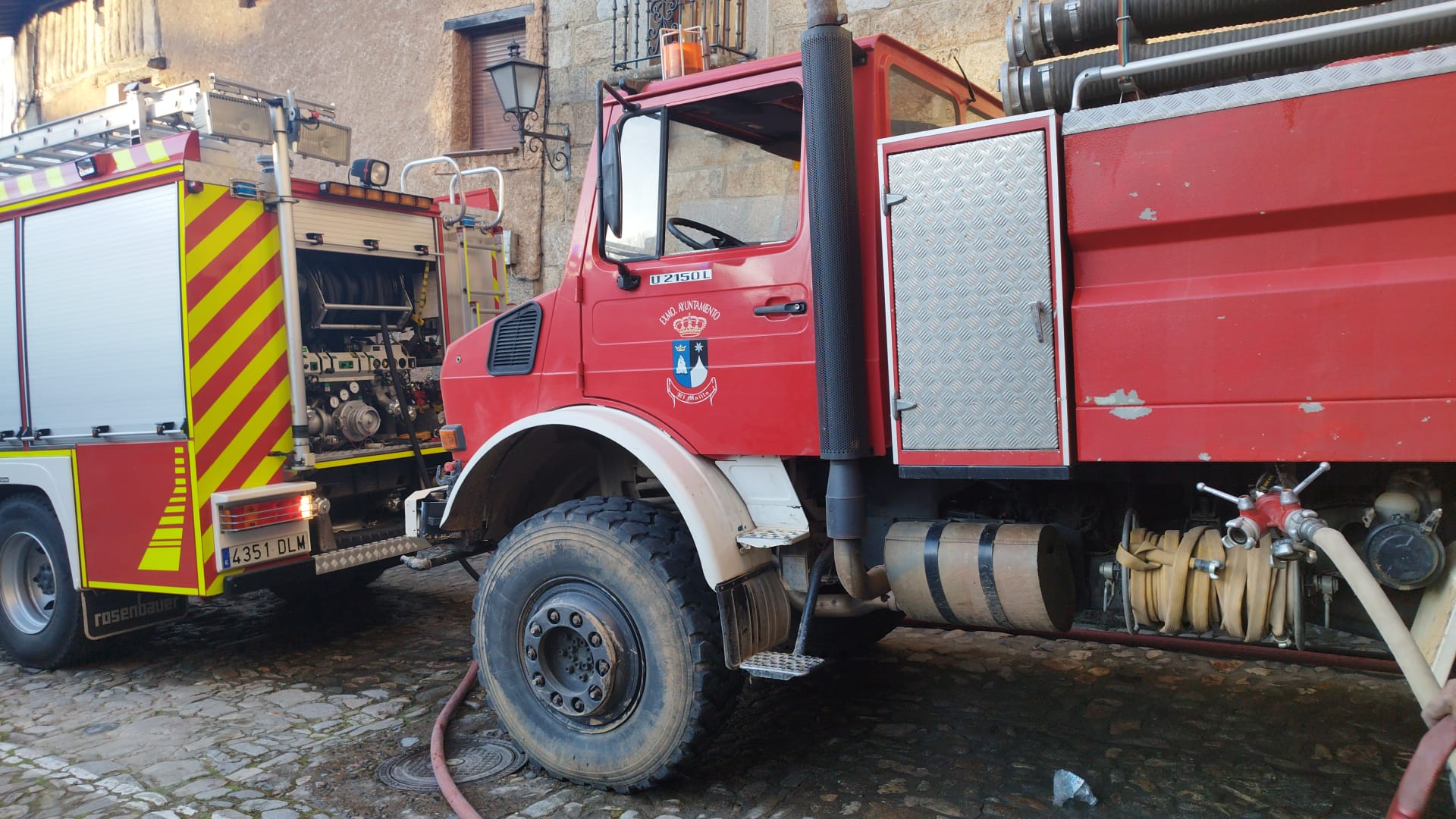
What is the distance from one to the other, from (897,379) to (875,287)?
1.08ft

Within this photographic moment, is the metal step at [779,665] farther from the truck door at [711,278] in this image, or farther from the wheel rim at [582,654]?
the truck door at [711,278]

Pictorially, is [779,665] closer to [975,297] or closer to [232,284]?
[975,297]

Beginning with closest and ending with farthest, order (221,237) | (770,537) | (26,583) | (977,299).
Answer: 1. (977,299)
2. (770,537)
3. (221,237)
4. (26,583)

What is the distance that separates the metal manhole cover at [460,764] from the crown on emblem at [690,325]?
1803mm

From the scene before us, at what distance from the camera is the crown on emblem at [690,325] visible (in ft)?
12.1

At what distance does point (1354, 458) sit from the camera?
8.62 ft

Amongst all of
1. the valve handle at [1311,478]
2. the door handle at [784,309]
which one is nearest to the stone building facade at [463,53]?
the door handle at [784,309]

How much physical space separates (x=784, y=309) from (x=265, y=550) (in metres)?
3.23

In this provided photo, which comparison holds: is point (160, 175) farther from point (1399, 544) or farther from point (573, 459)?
point (1399, 544)

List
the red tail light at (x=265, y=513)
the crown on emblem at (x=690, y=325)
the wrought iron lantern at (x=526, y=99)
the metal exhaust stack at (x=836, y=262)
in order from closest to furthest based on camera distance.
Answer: the metal exhaust stack at (x=836, y=262), the crown on emblem at (x=690, y=325), the red tail light at (x=265, y=513), the wrought iron lantern at (x=526, y=99)

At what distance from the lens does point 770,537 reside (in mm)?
3539

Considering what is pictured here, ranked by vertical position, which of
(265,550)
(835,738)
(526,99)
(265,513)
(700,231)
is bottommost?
(835,738)

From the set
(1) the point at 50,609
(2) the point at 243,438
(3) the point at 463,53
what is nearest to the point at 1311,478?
(2) the point at 243,438

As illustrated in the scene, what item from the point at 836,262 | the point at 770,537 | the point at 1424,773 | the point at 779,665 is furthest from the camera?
the point at 770,537
